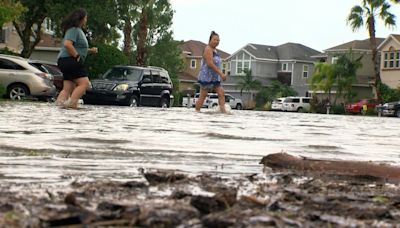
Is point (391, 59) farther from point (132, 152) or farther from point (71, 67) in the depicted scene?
point (132, 152)

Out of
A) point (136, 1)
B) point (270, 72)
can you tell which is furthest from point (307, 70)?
point (136, 1)

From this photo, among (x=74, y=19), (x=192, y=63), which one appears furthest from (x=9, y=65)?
(x=192, y=63)

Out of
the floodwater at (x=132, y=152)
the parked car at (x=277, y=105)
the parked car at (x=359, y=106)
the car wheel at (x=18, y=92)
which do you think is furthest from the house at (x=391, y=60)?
the floodwater at (x=132, y=152)

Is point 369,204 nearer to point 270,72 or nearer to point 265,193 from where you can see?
point 265,193

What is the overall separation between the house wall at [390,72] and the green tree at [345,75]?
3567mm

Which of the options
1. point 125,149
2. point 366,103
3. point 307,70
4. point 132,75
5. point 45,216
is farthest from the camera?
point 307,70

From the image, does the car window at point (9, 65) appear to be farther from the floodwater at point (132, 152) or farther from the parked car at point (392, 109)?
the parked car at point (392, 109)

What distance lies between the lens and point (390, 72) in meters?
63.6

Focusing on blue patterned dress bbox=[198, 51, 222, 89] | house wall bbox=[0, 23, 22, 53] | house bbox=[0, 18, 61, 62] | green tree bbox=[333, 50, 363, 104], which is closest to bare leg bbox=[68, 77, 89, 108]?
blue patterned dress bbox=[198, 51, 222, 89]

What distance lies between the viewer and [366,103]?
54.3 metres

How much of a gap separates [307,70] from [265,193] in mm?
78788

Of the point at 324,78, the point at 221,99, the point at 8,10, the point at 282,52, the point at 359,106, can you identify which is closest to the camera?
the point at 221,99

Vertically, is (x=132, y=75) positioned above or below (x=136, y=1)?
below

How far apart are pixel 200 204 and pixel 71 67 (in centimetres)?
961
